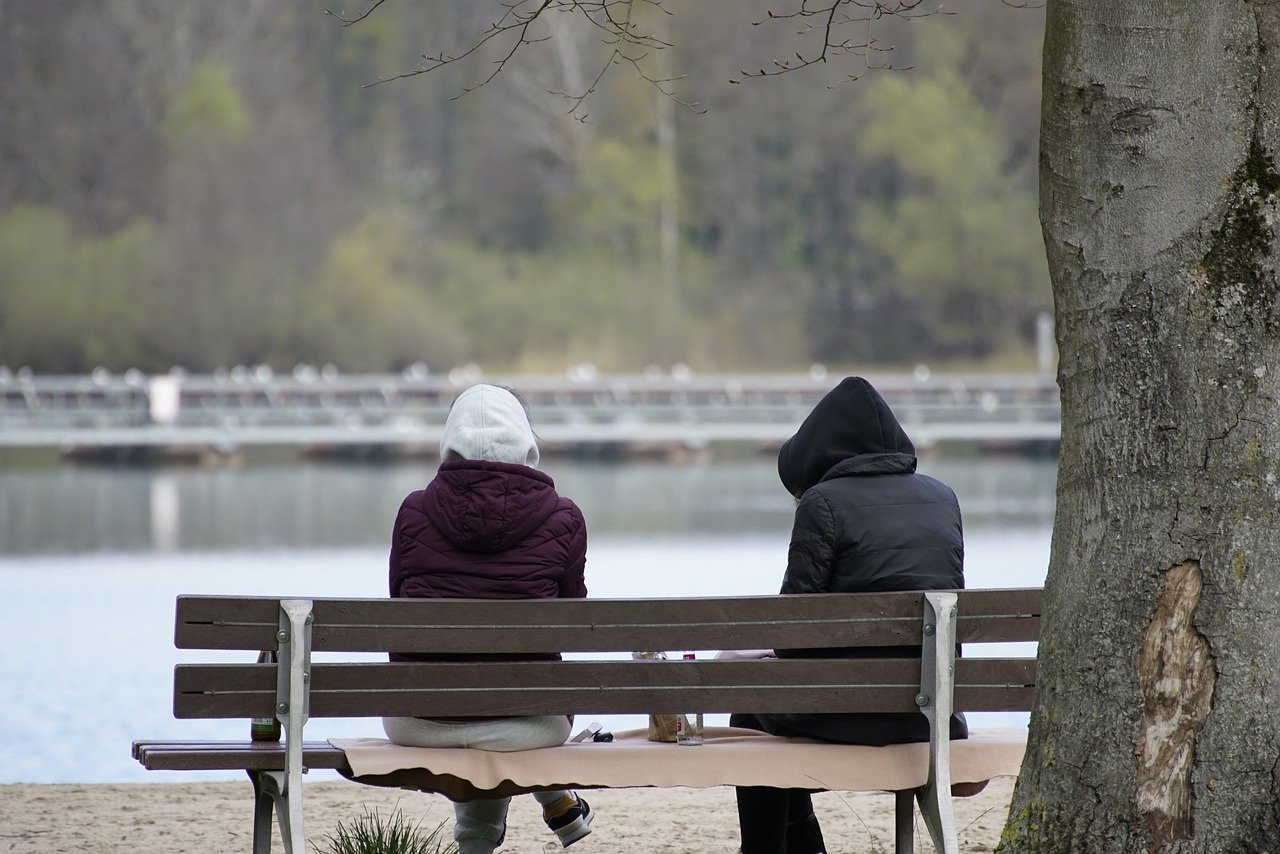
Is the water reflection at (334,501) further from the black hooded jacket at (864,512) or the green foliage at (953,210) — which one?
the green foliage at (953,210)

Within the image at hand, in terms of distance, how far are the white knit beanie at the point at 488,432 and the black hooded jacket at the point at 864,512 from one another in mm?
517

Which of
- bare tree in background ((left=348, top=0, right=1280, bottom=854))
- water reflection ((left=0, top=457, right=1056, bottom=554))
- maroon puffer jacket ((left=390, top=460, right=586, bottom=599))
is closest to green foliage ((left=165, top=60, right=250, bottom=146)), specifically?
water reflection ((left=0, top=457, right=1056, bottom=554))

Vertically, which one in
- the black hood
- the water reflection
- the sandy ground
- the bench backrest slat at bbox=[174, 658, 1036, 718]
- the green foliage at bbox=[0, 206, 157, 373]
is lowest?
the water reflection

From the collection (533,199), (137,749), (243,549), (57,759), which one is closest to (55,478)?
(243,549)

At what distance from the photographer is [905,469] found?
336 cm

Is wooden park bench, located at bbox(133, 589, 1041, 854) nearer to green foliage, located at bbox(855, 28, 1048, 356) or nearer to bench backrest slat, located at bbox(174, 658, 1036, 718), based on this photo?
bench backrest slat, located at bbox(174, 658, 1036, 718)

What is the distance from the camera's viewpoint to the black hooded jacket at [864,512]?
3.27 meters

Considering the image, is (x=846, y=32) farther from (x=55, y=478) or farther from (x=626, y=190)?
(x=55, y=478)

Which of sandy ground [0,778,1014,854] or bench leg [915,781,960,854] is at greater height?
bench leg [915,781,960,854]

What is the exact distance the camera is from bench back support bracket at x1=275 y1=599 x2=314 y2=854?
2982 mm

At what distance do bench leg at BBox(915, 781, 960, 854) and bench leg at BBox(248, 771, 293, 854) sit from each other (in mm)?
1166

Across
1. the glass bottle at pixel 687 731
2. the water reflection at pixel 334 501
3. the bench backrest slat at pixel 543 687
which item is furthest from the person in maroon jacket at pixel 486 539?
the water reflection at pixel 334 501

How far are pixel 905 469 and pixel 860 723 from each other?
499 millimetres

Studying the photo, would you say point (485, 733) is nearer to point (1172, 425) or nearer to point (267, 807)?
point (267, 807)
